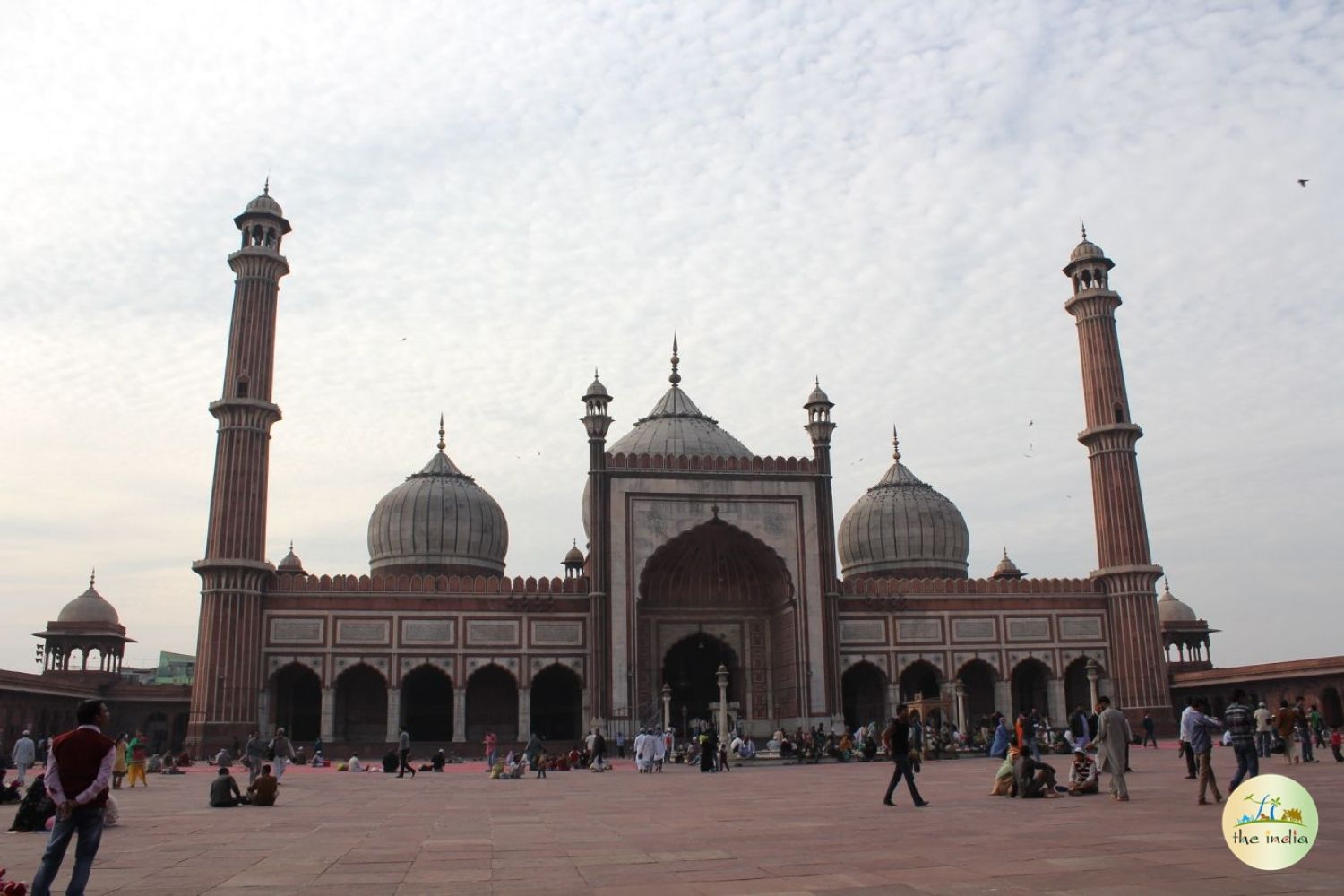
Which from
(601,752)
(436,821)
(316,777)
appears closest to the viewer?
(436,821)

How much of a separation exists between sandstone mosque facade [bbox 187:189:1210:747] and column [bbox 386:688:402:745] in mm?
60

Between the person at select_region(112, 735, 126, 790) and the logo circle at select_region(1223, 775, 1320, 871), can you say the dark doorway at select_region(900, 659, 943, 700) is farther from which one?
the logo circle at select_region(1223, 775, 1320, 871)

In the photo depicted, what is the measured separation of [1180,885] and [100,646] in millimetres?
40570

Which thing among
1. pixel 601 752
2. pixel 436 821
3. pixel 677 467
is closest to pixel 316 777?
pixel 601 752

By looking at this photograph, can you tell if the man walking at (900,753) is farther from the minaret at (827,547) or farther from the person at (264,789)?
the minaret at (827,547)

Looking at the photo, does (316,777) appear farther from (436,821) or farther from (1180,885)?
(1180,885)

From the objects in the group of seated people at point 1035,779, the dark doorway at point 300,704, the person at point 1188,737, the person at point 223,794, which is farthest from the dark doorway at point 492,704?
the group of seated people at point 1035,779

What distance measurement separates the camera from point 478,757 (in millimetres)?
30516

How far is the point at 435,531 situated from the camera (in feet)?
121

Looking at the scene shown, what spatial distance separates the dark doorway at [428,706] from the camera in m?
32.1

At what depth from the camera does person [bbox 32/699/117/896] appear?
583 centimetres

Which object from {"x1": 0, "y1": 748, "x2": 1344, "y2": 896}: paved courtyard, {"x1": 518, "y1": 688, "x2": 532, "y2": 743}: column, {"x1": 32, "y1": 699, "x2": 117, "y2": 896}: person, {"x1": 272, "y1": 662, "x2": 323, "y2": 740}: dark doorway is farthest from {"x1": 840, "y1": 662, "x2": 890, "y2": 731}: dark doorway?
{"x1": 32, "y1": 699, "x2": 117, "y2": 896}: person

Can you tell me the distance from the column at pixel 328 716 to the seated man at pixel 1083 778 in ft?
71.3

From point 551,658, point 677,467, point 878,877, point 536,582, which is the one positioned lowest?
point 878,877
